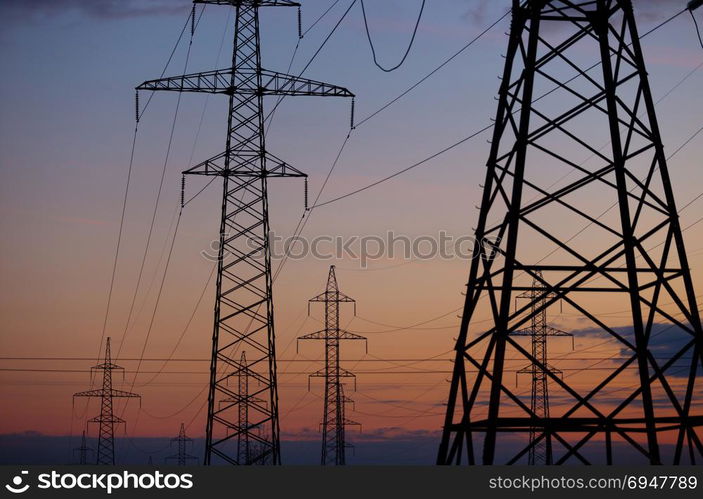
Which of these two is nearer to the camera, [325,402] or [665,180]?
[665,180]

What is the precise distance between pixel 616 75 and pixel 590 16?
145cm

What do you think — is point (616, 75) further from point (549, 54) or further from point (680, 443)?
point (680, 443)

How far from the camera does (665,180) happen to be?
23.9m

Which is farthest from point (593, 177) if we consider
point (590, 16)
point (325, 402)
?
point (325, 402)

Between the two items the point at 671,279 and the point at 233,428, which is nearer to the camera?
the point at 671,279

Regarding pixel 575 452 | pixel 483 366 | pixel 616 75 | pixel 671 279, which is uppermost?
pixel 616 75

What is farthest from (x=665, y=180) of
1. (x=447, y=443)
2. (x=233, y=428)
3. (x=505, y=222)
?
(x=233, y=428)

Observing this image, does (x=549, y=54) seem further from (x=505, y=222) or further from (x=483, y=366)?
(x=483, y=366)

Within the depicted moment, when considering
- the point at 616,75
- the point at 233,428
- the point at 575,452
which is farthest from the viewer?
the point at 233,428

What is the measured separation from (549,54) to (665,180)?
137 inches

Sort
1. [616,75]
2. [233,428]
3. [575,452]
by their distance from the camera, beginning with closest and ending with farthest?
[575,452] < [616,75] < [233,428]

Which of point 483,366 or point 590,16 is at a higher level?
point 590,16

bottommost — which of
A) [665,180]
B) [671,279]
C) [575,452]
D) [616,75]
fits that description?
[575,452]

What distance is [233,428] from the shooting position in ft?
136
